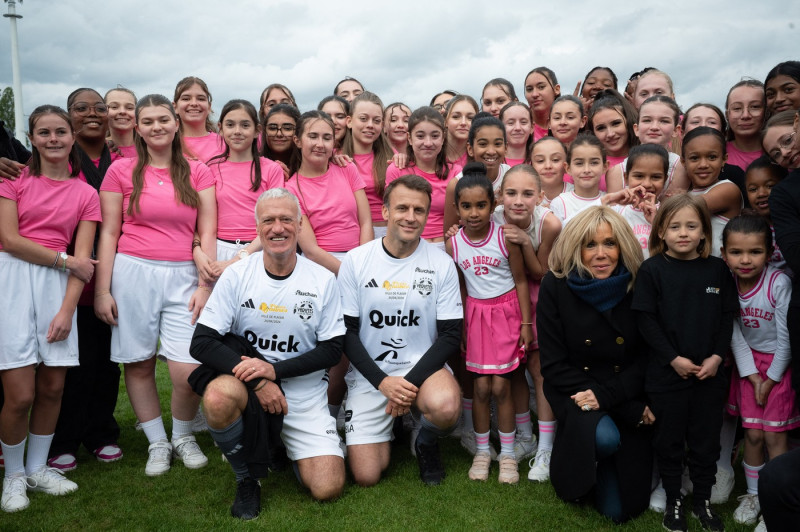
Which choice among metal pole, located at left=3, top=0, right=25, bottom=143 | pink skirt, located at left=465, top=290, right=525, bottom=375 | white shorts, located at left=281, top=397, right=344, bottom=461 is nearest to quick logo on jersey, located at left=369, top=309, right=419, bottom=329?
pink skirt, located at left=465, top=290, right=525, bottom=375

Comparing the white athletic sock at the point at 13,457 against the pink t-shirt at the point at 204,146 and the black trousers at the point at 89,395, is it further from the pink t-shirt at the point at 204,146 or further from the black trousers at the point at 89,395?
the pink t-shirt at the point at 204,146

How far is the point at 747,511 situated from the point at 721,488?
0.24 m

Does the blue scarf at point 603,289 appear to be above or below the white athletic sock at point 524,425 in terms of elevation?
above

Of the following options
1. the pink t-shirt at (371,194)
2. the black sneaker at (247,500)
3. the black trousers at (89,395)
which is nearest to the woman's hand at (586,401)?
the black sneaker at (247,500)

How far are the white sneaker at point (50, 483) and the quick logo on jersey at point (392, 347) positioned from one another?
7.57 feet

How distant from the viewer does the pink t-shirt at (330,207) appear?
4.96 meters

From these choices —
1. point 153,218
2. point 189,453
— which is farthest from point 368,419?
point 153,218

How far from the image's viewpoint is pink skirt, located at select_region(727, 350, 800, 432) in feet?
12.1

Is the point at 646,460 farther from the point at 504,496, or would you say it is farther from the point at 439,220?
the point at 439,220

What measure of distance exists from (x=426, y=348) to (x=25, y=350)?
270 centimetres

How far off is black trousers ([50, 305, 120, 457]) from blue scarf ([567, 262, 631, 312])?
3639 millimetres

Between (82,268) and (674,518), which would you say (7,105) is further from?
(674,518)

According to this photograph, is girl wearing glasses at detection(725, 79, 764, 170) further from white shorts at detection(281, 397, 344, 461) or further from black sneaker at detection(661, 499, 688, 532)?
white shorts at detection(281, 397, 344, 461)

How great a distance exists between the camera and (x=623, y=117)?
504 cm
